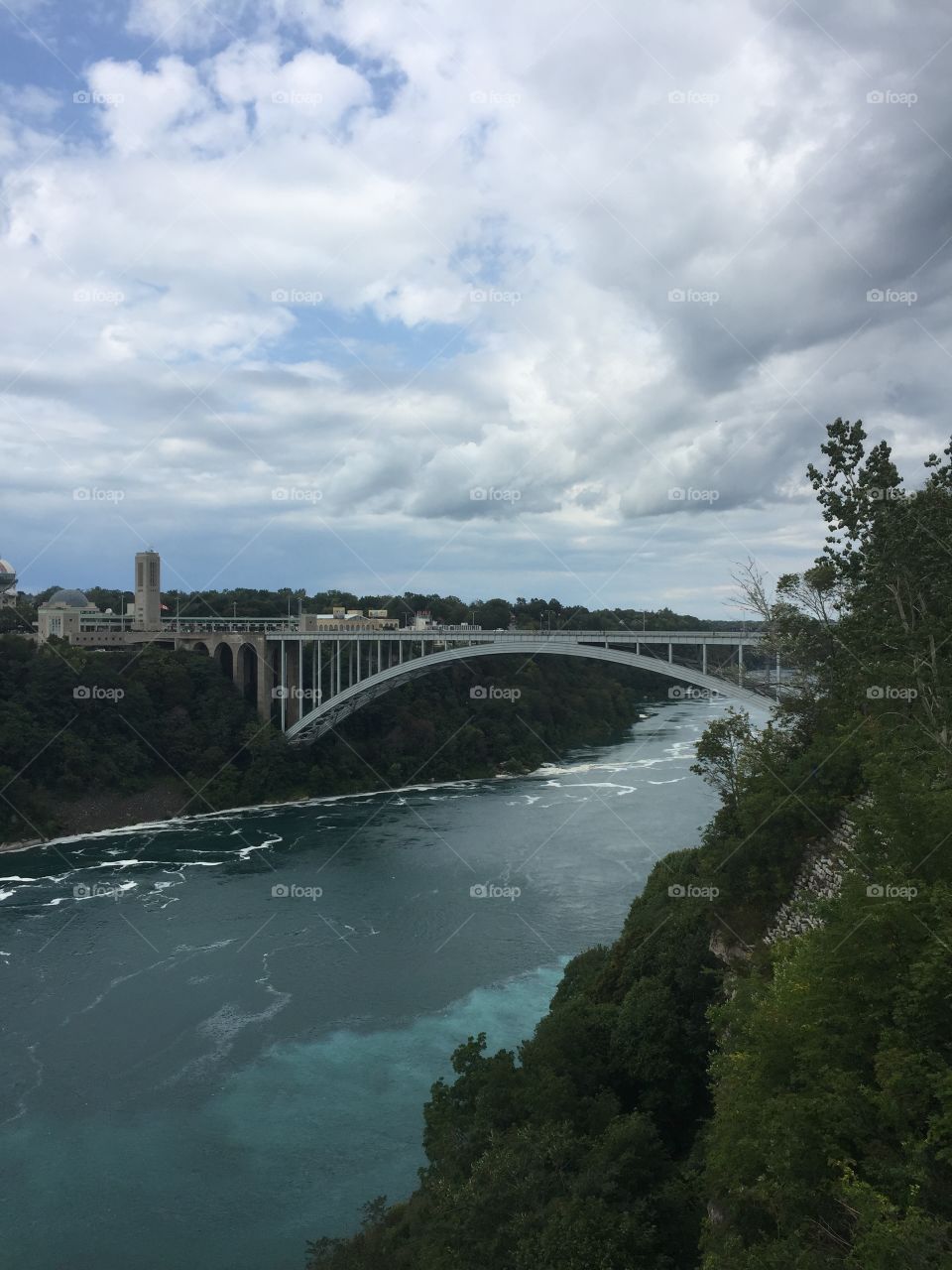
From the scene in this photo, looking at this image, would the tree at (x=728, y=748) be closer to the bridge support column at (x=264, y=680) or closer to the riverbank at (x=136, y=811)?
the riverbank at (x=136, y=811)

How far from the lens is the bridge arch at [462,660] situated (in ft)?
49.9

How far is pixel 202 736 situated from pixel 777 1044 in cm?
2077

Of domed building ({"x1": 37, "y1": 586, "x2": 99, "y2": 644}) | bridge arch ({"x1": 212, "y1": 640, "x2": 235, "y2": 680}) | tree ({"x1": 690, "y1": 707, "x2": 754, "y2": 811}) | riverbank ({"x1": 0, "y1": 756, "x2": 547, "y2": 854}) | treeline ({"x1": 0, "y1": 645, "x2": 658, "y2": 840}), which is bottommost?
riverbank ({"x1": 0, "y1": 756, "x2": 547, "y2": 854})

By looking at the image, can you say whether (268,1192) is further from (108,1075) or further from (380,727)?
(380,727)

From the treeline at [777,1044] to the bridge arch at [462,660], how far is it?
5300mm

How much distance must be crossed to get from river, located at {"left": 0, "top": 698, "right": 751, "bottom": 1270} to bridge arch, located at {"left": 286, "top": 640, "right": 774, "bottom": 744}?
2.99 m

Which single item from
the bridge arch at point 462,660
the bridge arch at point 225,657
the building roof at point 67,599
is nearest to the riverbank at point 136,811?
the bridge arch at point 462,660

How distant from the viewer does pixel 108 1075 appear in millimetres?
9641

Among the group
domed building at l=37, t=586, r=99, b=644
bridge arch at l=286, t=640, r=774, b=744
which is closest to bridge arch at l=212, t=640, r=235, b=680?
bridge arch at l=286, t=640, r=774, b=744

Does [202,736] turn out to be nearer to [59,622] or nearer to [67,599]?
[59,622]

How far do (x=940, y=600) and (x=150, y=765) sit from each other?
63.6 feet

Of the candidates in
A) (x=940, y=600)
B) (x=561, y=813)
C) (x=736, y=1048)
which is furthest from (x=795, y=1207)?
(x=561, y=813)

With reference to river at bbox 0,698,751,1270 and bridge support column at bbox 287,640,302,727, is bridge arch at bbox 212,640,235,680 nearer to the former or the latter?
bridge support column at bbox 287,640,302,727

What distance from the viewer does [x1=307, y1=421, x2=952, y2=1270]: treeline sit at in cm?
383
